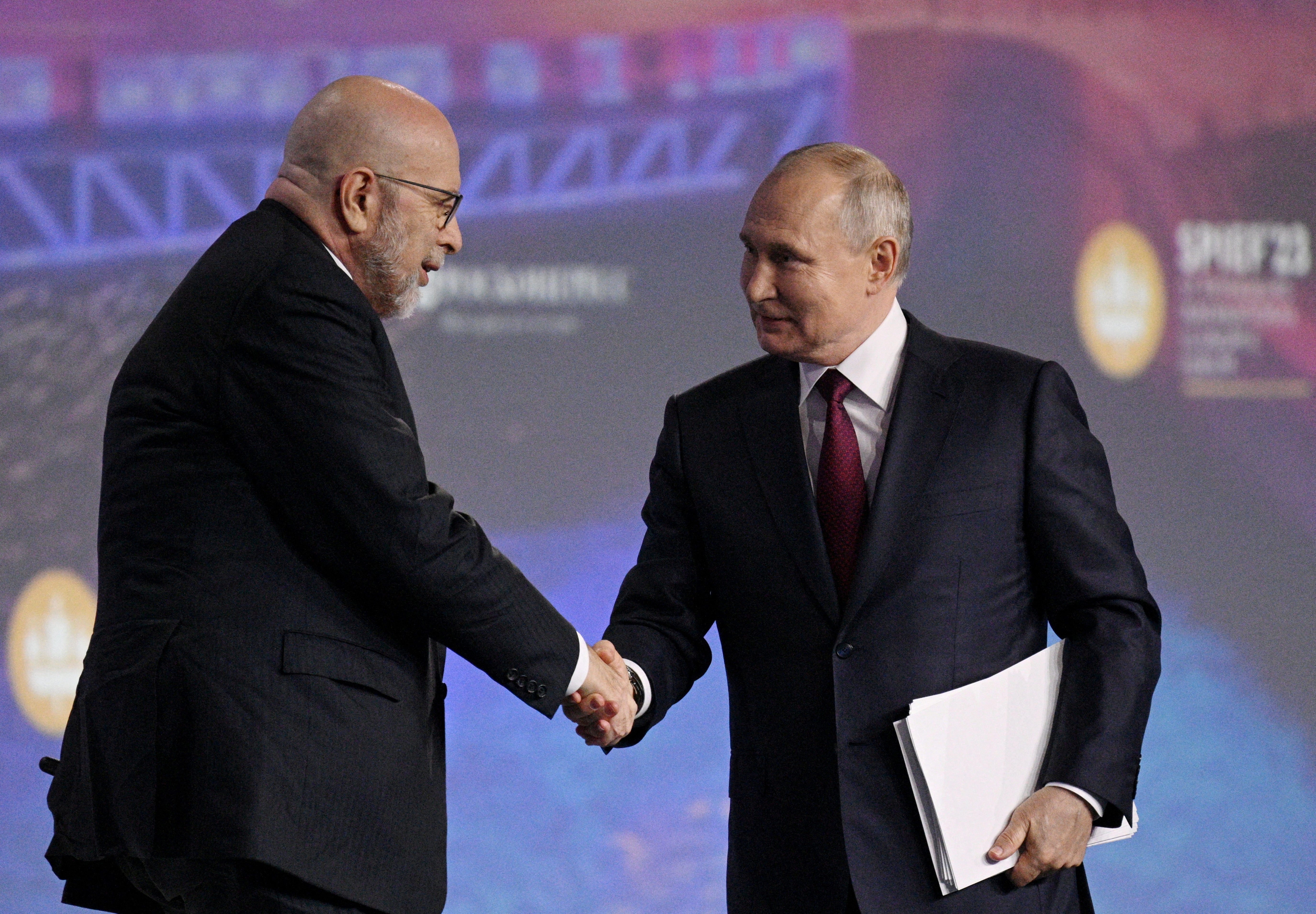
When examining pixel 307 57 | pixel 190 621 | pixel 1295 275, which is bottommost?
pixel 190 621

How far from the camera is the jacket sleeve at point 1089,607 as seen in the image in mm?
1864

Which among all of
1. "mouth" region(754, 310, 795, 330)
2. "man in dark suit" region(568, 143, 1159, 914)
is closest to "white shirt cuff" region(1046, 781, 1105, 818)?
"man in dark suit" region(568, 143, 1159, 914)

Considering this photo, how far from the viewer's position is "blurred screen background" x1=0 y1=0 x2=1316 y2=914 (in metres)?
3.83

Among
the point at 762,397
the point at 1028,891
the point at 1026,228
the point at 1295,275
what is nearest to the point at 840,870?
the point at 1028,891

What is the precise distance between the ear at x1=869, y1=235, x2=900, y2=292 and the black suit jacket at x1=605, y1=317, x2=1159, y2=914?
92 mm

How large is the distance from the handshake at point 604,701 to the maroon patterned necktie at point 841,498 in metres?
0.37

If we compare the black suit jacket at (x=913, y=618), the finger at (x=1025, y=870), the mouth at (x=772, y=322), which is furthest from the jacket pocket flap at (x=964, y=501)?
the finger at (x=1025, y=870)

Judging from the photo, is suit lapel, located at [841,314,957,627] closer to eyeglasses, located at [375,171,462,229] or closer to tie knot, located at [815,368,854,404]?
tie knot, located at [815,368,854,404]

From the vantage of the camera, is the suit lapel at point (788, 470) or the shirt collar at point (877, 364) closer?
the suit lapel at point (788, 470)

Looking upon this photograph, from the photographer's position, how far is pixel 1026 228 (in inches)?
162

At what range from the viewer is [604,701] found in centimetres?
205

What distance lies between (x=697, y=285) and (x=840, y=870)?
2.36m

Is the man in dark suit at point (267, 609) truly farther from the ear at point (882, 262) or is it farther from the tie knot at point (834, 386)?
the ear at point (882, 262)

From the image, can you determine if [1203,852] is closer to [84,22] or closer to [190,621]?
[190,621]
